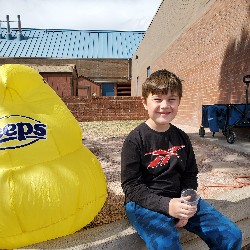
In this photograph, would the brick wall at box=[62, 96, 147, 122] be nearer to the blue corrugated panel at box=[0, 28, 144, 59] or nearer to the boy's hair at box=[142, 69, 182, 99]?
the boy's hair at box=[142, 69, 182, 99]

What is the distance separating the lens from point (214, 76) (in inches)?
376

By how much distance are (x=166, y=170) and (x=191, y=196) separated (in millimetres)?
438

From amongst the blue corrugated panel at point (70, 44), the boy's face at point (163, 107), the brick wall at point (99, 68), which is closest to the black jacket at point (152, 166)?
the boy's face at point (163, 107)

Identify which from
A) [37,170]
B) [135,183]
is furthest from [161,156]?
[37,170]

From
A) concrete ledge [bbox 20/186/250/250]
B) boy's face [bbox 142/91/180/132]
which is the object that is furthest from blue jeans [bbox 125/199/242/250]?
boy's face [bbox 142/91/180/132]

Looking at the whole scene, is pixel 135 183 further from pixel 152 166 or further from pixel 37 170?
pixel 37 170

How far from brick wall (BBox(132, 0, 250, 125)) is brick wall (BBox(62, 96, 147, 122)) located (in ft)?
9.56

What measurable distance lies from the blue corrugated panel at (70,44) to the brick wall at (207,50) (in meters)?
19.4

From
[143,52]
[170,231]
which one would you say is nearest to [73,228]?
[170,231]

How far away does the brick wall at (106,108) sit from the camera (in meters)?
16.2

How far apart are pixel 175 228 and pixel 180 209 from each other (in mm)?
248

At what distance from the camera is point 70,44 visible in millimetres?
37000

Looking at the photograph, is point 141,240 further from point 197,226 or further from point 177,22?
point 177,22

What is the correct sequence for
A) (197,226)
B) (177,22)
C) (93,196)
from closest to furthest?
(197,226)
(93,196)
(177,22)
